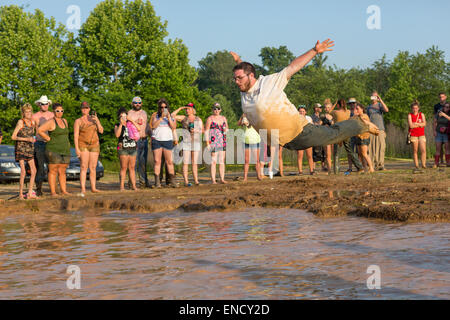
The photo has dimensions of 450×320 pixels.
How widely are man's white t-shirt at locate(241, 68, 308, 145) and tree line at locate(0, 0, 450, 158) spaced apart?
1137 inches

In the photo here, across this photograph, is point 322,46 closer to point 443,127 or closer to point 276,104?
point 276,104

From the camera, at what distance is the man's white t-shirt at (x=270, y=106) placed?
7.49 m

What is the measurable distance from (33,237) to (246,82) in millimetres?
3472

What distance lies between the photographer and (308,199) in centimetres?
1088

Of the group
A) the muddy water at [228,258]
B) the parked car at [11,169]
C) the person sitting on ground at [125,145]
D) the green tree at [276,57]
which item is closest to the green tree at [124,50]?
the parked car at [11,169]

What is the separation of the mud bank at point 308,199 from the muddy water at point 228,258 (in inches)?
22.8

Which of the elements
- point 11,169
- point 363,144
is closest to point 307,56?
point 363,144

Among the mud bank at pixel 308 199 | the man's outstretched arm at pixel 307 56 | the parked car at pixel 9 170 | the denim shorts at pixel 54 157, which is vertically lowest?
the mud bank at pixel 308 199

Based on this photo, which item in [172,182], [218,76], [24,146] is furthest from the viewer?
[218,76]

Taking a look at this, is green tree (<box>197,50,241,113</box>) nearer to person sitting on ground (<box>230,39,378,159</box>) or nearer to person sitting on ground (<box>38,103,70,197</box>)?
person sitting on ground (<box>38,103,70,197</box>)

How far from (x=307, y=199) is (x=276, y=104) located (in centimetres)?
371

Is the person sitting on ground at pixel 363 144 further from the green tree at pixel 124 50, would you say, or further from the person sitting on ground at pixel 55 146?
the green tree at pixel 124 50
